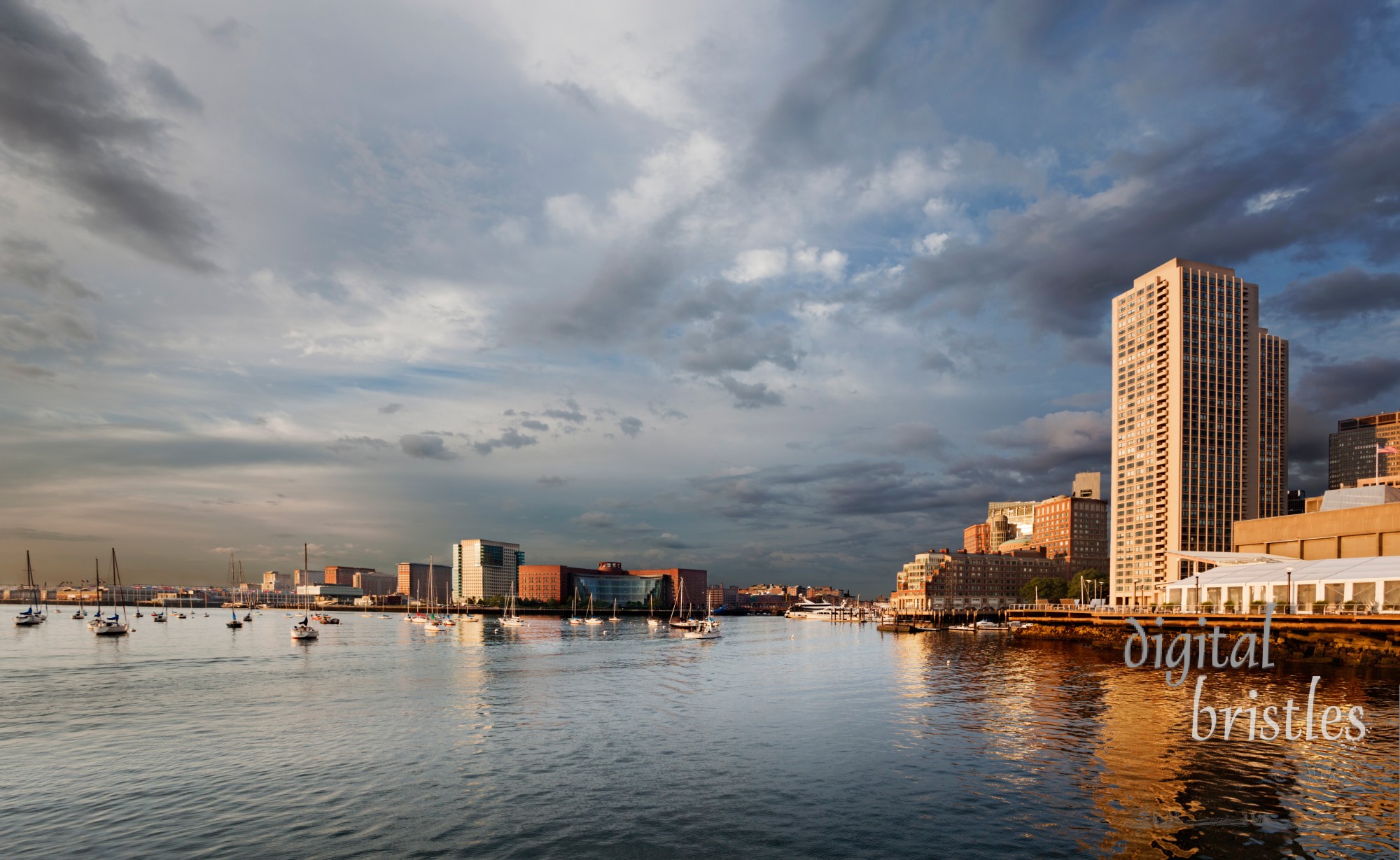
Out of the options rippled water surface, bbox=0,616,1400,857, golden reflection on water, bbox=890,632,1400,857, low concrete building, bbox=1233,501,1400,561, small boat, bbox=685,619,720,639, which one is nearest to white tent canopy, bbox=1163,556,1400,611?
low concrete building, bbox=1233,501,1400,561

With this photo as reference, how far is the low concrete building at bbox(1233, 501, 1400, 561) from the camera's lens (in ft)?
363

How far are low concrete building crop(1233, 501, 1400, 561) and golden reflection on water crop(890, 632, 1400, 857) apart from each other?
48215 mm

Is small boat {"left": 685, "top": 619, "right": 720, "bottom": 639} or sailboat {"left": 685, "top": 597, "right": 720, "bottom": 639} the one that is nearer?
small boat {"left": 685, "top": 619, "right": 720, "bottom": 639}

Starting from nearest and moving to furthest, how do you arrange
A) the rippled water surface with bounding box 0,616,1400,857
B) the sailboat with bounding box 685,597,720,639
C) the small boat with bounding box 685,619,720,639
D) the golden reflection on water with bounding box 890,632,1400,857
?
the golden reflection on water with bounding box 890,632,1400,857 → the rippled water surface with bounding box 0,616,1400,857 → the small boat with bounding box 685,619,720,639 → the sailboat with bounding box 685,597,720,639

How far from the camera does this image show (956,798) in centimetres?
3253

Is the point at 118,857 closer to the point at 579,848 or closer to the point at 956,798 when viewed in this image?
the point at 579,848

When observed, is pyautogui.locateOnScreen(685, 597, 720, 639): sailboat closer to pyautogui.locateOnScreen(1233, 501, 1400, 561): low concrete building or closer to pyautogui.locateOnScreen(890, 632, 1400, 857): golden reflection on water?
pyautogui.locateOnScreen(890, 632, 1400, 857): golden reflection on water

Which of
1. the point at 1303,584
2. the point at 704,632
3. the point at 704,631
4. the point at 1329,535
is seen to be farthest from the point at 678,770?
the point at 704,631

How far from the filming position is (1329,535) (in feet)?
400

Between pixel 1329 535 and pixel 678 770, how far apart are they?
432 ft

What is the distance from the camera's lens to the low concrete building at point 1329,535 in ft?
363

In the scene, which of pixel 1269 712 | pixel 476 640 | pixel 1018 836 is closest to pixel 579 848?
pixel 1018 836

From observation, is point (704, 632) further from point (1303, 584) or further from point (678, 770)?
point (678, 770)

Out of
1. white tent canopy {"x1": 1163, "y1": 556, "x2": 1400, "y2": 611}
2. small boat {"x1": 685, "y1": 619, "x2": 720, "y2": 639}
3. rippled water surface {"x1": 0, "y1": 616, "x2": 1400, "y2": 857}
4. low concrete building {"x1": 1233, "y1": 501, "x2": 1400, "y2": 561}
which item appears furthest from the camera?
small boat {"x1": 685, "y1": 619, "x2": 720, "y2": 639}
